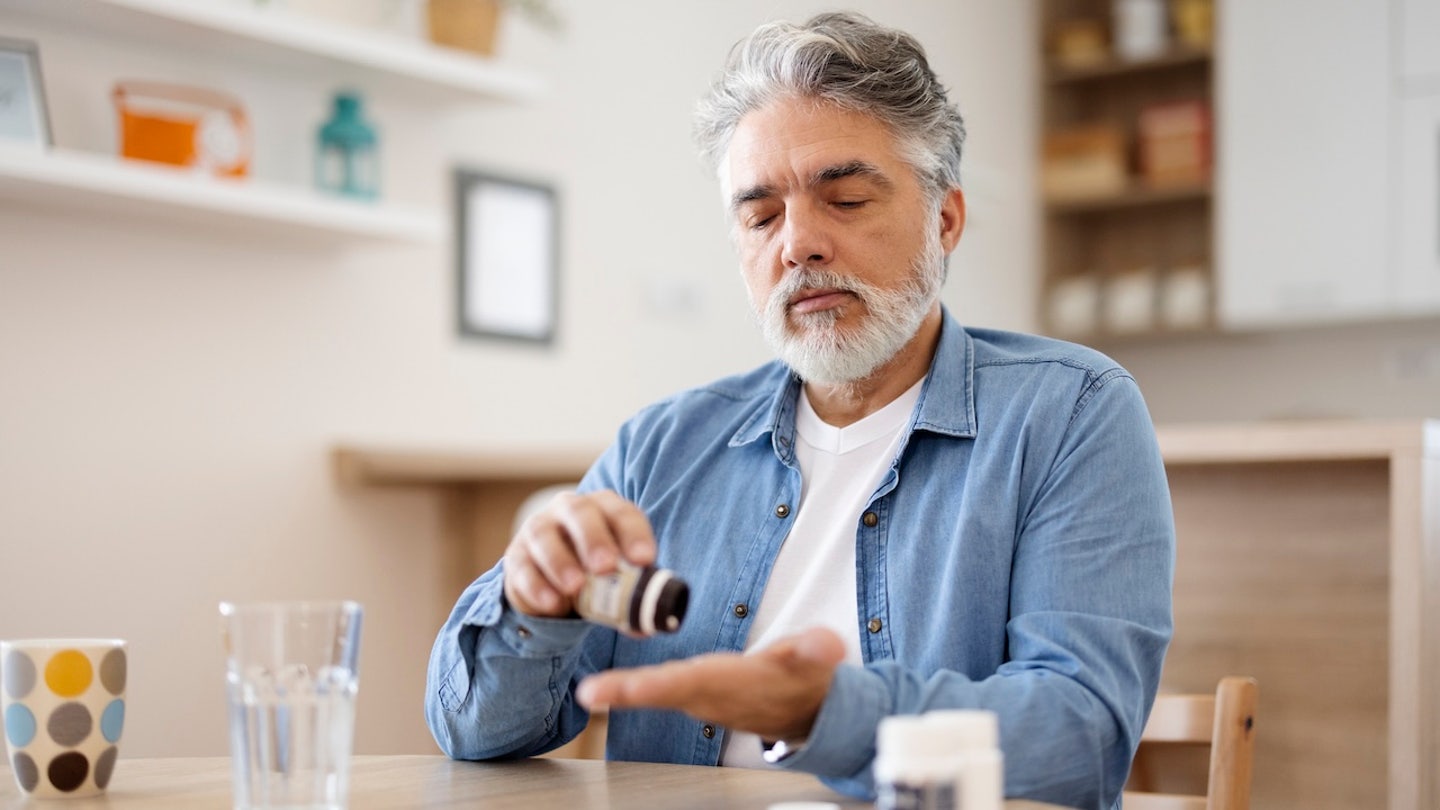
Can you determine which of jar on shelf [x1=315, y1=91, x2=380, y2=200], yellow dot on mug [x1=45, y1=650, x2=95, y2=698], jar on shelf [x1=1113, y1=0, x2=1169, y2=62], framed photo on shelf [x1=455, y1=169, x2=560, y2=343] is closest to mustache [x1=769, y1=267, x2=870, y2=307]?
yellow dot on mug [x1=45, y1=650, x2=95, y2=698]

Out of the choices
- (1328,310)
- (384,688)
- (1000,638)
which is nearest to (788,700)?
(1000,638)

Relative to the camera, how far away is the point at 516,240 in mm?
3203

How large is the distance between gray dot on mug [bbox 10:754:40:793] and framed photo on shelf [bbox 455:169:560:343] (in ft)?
6.87

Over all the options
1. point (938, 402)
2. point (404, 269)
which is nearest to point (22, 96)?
point (404, 269)

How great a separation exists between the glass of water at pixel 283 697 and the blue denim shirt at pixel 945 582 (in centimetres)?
26

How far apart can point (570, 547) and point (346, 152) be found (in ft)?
6.31

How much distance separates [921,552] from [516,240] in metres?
2.07

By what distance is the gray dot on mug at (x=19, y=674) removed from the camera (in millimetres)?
1045

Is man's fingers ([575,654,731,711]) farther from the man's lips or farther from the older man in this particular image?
the man's lips

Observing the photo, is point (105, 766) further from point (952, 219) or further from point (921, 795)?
point (952, 219)

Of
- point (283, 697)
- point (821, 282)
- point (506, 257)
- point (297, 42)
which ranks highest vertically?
point (297, 42)

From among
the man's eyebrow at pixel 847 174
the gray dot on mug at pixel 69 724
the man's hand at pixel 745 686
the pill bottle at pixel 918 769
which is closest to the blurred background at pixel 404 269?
the man's eyebrow at pixel 847 174

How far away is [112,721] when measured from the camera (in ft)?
3.51

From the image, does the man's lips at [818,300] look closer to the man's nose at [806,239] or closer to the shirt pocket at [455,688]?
the man's nose at [806,239]
